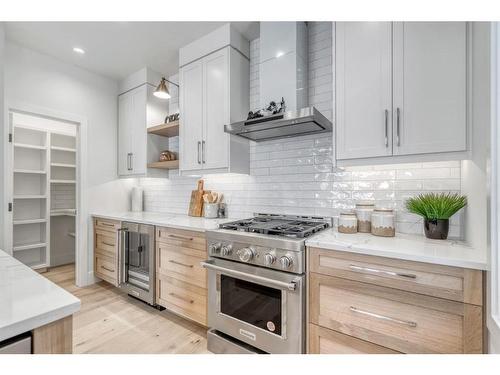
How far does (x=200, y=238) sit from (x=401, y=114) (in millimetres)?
1682

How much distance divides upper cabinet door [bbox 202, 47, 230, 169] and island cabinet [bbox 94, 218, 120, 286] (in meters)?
1.40

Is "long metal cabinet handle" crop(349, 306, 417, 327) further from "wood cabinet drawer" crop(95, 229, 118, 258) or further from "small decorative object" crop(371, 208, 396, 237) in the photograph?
"wood cabinet drawer" crop(95, 229, 118, 258)

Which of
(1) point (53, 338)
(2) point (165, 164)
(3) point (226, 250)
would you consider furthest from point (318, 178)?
(1) point (53, 338)

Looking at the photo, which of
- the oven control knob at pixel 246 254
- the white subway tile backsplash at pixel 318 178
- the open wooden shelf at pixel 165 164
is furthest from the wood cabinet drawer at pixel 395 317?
the open wooden shelf at pixel 165 164

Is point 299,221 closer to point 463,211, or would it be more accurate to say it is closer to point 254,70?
point 463,211

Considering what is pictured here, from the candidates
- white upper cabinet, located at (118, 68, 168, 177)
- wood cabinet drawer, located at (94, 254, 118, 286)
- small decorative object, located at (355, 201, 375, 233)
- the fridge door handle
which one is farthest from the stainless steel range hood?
wood cabinet drawer, located at (94, 254, 118, 286)

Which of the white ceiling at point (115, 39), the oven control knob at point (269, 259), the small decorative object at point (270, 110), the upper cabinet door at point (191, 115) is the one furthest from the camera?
the upper cabinet door at point (191, 115)

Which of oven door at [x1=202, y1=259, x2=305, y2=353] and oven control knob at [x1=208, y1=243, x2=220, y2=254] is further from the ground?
oven control knob at [x1=208, y1=243, x2=220, y2=254]

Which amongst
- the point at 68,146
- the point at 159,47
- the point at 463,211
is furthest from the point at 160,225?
the point at 68,146

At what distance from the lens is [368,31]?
5.23 feet

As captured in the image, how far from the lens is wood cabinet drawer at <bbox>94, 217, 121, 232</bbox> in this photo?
2.84 metres

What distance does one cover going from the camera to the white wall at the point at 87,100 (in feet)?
8.54

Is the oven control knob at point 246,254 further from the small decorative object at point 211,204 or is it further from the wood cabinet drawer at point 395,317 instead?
the small decorative object at point 211,204
